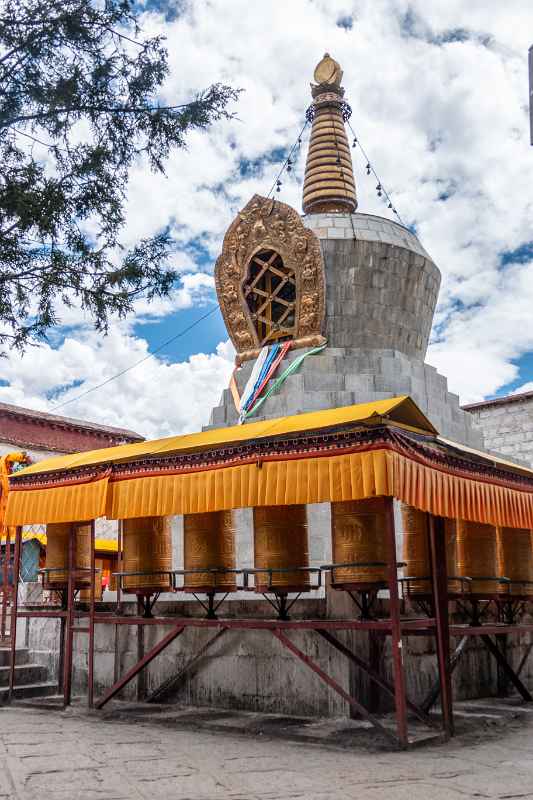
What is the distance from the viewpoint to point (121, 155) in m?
7.31

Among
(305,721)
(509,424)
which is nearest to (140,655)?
(305,721)

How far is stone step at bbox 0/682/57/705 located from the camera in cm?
866

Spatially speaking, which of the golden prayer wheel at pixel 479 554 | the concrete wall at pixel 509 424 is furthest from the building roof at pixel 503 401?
the golden prayer wheel at pixel 479 554

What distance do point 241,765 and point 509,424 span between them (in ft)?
50.2

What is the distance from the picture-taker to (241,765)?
5203 millimetres

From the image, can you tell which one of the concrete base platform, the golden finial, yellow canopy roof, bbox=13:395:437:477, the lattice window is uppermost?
the golden finial

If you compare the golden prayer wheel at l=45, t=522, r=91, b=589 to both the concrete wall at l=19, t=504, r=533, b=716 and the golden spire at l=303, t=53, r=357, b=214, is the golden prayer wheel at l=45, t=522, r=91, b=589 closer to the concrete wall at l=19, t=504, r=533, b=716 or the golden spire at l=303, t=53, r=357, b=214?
the concrete wall at l=19, t=504, r=533, b=716

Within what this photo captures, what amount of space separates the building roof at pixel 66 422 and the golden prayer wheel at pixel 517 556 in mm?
18619

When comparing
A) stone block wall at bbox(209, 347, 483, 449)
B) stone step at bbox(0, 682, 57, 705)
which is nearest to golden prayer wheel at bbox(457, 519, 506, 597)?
stone block wall at bbox(209, 347, 483, 449)

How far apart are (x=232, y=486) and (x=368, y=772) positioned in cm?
237

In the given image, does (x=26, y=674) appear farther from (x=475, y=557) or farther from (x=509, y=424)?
(x=509, y=424)

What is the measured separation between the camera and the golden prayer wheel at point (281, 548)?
663cm

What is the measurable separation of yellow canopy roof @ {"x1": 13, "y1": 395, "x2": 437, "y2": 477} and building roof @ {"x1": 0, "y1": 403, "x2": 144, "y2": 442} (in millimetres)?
16641

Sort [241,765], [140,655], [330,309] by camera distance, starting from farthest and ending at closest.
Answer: [330,309] < [140,655] < [241,765]
